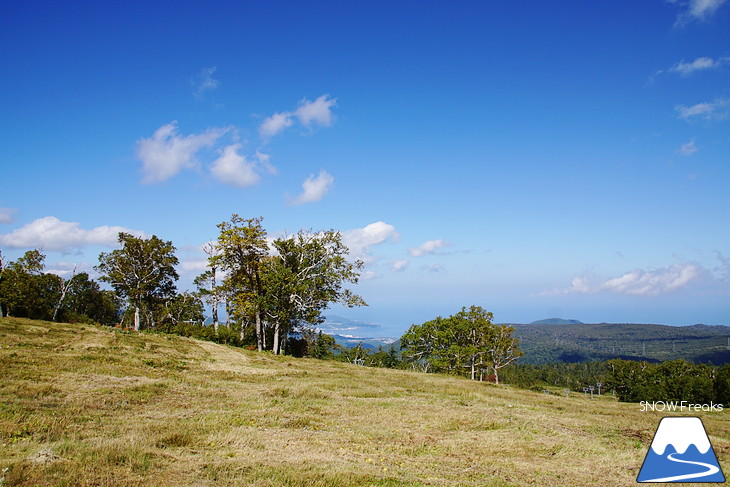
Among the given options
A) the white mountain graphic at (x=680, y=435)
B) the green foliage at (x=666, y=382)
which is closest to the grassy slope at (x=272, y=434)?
the white mountain graphic at (x=680, y=435)

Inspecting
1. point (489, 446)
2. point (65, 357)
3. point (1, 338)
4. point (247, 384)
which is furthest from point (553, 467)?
point (1, 338)

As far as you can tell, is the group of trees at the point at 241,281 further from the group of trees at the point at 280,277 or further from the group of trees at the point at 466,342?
the group of trees at the point at 466,342

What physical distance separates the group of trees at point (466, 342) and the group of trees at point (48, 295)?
162ft

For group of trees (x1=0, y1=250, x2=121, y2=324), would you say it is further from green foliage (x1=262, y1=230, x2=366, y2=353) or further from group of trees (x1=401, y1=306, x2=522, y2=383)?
group of trees (x1=401, y1=306, x2=522, y2=383)

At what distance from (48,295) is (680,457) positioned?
72397 millimetres

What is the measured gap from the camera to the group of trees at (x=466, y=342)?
6309 cm

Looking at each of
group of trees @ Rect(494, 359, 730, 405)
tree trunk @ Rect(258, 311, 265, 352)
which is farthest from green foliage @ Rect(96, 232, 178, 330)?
group of trees @ Rect(494, 359, 730, 405)

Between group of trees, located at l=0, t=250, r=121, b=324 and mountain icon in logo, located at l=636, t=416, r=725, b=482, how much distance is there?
53291 millimetres

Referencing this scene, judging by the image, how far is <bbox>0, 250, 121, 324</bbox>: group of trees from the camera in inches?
1847

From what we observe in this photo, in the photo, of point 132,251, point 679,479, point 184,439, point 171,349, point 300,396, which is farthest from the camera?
point 132,251

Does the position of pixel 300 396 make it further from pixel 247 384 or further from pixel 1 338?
pixel 1 338

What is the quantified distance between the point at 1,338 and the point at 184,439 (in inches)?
934

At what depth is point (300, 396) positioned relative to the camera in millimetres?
19312

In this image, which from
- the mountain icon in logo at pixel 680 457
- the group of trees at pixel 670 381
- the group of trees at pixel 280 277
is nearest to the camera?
the mountain icon in logo at pixel 680 457
